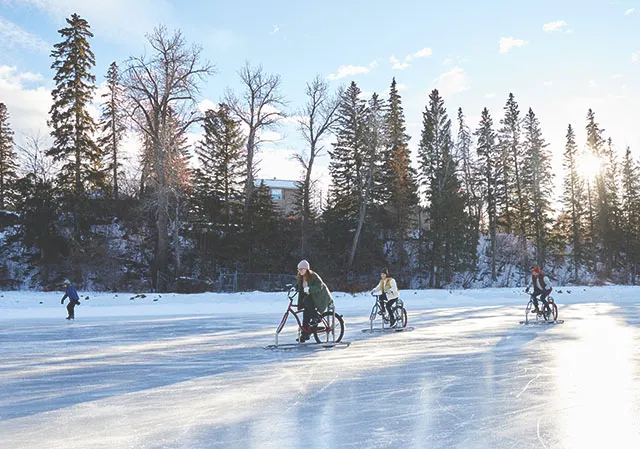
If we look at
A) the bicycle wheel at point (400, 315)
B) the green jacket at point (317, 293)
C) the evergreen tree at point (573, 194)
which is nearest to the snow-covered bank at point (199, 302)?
the bicycle wheel at point (400, 315)

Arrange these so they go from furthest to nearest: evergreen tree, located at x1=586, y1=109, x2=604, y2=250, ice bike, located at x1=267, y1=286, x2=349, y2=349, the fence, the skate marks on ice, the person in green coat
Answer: evergreen tree, located at x1=586, y1=109, x2=604, y2=250
the fence
ice bike, located at x1=267, y1=286, x2=349, y2=349
the person in green coat
the skate marks on ice

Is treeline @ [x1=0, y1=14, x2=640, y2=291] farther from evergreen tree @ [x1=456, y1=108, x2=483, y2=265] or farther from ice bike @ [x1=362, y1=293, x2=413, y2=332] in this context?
ice bike @ [x1=362, y1=293, x2=413, y2=332]

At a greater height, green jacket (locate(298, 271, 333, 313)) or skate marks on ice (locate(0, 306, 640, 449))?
green jacket (locate(298, 271, 333, 313))

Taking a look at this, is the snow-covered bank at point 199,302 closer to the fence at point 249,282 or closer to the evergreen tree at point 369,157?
the fence at point 249,282

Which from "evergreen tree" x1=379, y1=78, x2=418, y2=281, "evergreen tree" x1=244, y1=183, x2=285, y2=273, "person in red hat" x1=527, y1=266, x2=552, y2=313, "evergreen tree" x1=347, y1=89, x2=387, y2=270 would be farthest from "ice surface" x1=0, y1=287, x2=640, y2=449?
"evergreen tree" x1=379, y1=78, x2=418, y2=281

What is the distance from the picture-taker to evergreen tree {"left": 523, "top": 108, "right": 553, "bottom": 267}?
4784 centimetres

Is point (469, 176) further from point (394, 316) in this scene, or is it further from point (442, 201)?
point (394, 316)

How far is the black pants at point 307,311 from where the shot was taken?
10693 millimetres

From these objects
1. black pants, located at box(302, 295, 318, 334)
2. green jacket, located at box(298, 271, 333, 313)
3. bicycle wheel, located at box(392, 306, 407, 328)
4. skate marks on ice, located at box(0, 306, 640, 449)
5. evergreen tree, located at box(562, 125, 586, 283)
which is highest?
A: evergreen tree, located at box(562, 125, 586, 283)

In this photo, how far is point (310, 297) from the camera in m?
10.6

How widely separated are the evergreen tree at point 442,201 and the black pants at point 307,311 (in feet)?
99.6

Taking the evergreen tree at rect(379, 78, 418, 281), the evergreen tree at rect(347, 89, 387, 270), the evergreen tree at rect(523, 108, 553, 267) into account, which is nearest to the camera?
the evergreen tree at rect(347, 89, 387, 270)

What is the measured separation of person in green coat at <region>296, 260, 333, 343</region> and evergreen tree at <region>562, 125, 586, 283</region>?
4814 cm

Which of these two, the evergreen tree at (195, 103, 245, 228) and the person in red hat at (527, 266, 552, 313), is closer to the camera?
the person in red hat at (527, 266, 552, 313)
